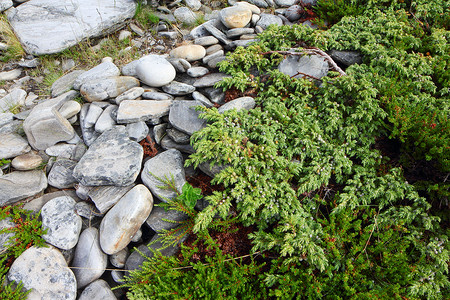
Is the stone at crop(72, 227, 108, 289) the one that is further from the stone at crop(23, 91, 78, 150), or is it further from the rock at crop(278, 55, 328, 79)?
the rock at crop(278, 55, 328, 79)

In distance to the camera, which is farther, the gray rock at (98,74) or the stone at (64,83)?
the stone at (64,83)

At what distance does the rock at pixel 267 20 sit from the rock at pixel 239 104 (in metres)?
2.12

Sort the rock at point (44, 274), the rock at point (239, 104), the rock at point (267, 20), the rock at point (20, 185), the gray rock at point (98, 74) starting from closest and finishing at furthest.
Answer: the rock at point (44, 274), the rock at point (20, 185), the rock at point (239, 104), the gray rock at point (98, 74), the rock at point (267, 20)

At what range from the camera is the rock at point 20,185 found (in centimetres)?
377

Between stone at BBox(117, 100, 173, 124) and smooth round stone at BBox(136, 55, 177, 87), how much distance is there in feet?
1.27

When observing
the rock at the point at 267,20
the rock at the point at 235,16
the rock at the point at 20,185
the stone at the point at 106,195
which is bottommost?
the stone at the point at 106,195

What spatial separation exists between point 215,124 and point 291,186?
1299 millimetres

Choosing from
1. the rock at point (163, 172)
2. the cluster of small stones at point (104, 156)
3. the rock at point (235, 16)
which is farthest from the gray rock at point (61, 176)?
the rock at point (235, 16)

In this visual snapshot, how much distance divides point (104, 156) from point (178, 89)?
155cm

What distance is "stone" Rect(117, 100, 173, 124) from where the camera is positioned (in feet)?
14.1

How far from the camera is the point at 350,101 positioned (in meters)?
4.11

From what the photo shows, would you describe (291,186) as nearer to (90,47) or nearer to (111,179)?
(111,179)

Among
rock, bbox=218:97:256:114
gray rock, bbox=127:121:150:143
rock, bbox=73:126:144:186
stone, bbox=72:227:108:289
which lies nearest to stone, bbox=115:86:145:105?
gray rock, bbox=127:121:150:143

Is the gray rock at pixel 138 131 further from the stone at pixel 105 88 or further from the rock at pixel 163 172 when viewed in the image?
the stone at pixel 105 88
